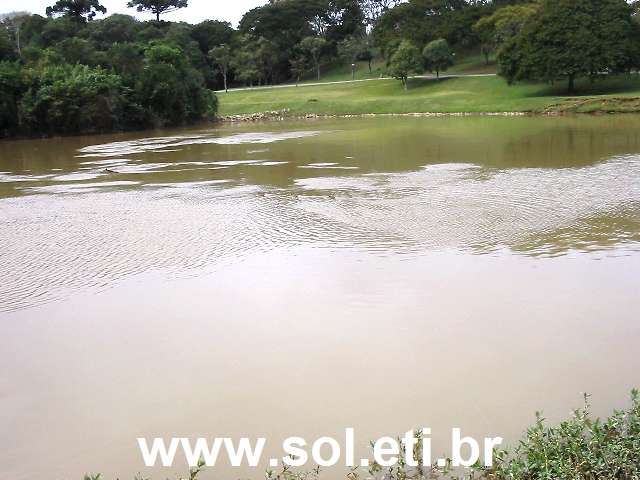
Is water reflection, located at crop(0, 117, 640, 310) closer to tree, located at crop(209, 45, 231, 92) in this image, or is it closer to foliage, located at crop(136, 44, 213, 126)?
foliage, located at crop(136, 44, 213, 126)

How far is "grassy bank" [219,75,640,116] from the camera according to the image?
41188 millimetres

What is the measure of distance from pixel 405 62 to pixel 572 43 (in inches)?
583

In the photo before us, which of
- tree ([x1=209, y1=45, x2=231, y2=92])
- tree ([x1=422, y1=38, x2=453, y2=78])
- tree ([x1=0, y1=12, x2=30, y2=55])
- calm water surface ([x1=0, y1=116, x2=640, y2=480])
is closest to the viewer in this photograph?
calm water surface ([x1=0, y1=116, x2=640, y2=480])

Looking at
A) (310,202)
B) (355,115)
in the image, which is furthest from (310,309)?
(355,115)

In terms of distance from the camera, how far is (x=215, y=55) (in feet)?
243

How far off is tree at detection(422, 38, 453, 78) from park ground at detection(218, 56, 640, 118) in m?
1.24

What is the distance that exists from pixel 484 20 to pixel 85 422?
201 feet

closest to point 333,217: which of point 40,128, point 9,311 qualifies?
point 9,311

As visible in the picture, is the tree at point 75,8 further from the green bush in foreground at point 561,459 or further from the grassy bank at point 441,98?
the green bush in foreground at point 561,459

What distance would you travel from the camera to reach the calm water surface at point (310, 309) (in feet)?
19.3

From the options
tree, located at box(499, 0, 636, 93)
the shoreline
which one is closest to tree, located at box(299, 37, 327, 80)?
the shoreline

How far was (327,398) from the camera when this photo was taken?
6.16m

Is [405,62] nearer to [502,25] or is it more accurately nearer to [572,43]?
[502,25]

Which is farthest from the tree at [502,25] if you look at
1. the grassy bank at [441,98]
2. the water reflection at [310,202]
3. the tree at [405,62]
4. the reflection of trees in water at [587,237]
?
the reflection of trees in water at [587,237]
